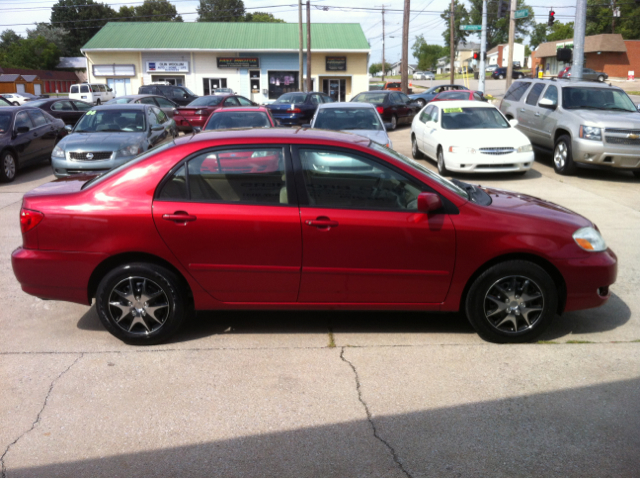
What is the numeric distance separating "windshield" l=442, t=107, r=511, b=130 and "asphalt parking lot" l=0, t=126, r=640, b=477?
8396 millimetres

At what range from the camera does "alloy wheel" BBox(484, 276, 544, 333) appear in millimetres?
4863

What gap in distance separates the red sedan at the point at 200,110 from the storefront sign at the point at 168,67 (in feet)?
83.6

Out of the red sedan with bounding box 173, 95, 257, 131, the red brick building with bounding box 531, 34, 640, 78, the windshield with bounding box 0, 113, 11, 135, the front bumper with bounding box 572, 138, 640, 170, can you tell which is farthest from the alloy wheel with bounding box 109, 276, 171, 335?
the red brick building with bounding box 531, 34, 640, 78

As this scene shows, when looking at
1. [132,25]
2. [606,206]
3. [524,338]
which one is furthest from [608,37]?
[524,338]

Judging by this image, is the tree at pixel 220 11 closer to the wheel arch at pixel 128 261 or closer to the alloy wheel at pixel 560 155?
the alloy wheel at pixel 560 155

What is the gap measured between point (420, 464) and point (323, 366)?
53.3 inches

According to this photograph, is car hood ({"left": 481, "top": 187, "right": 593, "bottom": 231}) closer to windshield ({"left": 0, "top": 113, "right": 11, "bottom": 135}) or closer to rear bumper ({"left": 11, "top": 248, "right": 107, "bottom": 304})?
rear bumper ({"left": 11, "top": 248, "right": 107, "bottom": 304})

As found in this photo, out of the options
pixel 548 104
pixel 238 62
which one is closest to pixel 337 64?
pixel 238 62

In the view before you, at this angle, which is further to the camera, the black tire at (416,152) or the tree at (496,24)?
the tree at (496,24)

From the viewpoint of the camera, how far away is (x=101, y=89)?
43.3 meters

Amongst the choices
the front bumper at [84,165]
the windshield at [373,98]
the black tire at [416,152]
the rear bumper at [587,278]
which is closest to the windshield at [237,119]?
the front bumper at [84,165]

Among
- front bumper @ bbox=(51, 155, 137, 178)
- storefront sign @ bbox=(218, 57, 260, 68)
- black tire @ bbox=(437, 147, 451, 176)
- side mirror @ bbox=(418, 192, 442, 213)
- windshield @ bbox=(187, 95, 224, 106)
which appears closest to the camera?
side mirror @ bbox=(418, 192, 442, 213)

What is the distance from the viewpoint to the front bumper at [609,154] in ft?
40.9

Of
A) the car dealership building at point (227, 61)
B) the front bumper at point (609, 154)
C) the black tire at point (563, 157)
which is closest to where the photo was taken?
the front bumper at point (609, 154)
